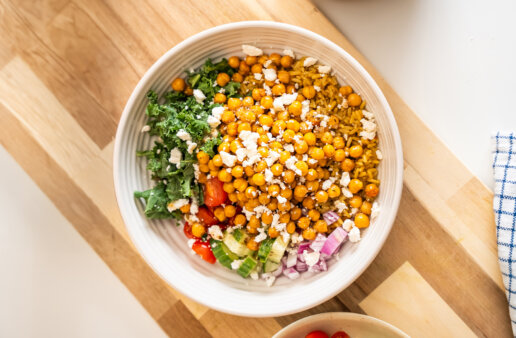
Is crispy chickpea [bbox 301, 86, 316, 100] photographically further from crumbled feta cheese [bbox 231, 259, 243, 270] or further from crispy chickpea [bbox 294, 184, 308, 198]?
crumbled feta cheese [bbox 231, 259, 243, 270]

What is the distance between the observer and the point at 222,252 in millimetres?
1908

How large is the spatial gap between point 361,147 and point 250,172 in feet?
1.43

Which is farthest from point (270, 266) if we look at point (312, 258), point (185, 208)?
point (185, 208)

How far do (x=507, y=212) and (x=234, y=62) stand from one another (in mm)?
1239

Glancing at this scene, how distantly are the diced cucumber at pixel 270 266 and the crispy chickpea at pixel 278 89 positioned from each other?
66 cm

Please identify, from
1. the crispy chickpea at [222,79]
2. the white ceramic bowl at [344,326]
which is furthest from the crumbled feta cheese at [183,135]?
the white ceramic bowl at [344,326]

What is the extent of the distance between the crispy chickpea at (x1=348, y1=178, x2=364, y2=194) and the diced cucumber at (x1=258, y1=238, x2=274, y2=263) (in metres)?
0.37

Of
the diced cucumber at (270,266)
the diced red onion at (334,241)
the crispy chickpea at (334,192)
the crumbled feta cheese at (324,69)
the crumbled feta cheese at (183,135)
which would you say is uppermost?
the crumbled feta cheese at (183,135)

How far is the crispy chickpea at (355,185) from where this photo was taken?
5.94 ft

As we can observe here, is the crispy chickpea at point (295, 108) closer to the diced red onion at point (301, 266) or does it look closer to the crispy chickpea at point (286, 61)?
the crispy chickpea at point (286, 61)

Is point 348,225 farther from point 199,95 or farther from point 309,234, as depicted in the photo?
point 199,95

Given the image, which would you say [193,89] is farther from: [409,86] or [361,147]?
[409,86]

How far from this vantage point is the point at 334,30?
6.38 ft

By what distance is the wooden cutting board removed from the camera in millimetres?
1956
